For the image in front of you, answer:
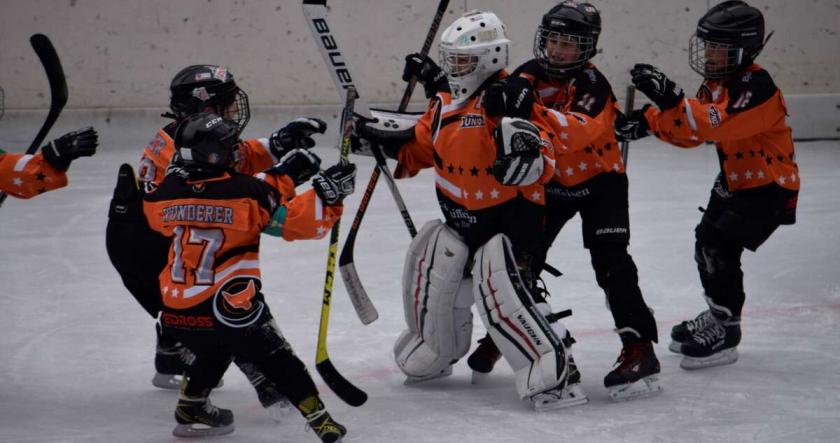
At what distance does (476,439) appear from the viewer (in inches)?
132

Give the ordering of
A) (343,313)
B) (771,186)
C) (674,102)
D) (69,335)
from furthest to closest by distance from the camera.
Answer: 1. (343,313)
2. (69,335)
3. (771,186)
4. (674,102)

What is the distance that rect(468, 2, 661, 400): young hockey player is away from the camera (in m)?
3.69

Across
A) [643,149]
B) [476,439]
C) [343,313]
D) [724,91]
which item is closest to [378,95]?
[643,149]

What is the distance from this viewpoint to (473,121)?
3.54 metres

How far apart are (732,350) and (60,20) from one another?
18.7 ft

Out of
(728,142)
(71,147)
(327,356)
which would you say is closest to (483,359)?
(327,356)

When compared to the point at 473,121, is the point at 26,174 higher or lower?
lower

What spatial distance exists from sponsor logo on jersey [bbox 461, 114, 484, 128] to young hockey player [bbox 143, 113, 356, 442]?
44 centimetres

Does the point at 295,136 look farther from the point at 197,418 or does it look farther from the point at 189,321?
the point at 197,418

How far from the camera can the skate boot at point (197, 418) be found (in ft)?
11.0

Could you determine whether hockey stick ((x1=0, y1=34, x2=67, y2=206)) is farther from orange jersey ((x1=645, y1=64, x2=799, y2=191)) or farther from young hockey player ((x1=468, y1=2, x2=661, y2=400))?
orange jersey ((x1=645, y1=64, x2=799, y2=191))

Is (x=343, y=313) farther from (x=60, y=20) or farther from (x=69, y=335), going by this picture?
(x=60, y=20)

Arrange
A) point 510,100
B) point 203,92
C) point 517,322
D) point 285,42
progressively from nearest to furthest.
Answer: point 510,100, point 517,322, point 203,92, point 285,42

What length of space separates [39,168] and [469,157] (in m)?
1.35
